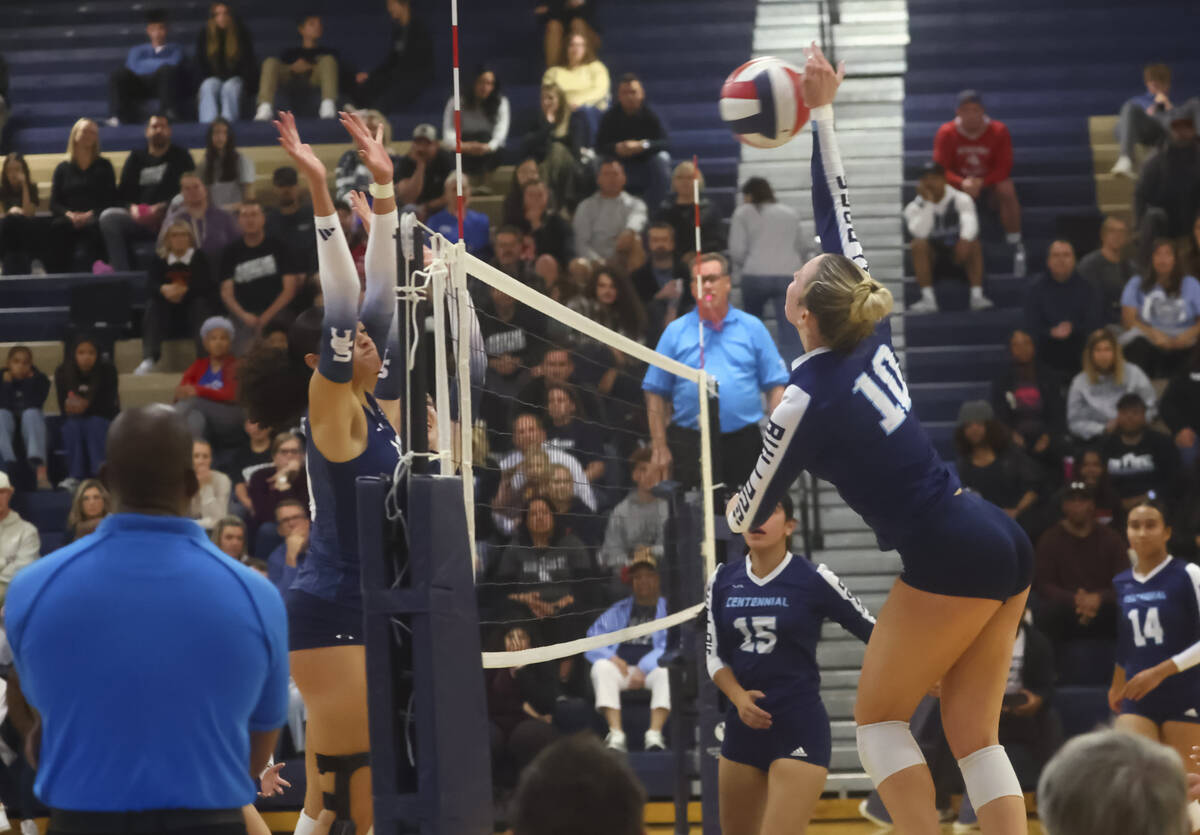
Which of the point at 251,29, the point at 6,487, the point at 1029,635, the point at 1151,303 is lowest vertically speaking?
the point at 1029,635

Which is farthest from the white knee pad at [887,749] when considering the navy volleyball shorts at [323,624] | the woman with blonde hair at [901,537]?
the navy volleyball shorts at [323,624]

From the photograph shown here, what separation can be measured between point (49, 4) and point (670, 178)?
9.21 metres

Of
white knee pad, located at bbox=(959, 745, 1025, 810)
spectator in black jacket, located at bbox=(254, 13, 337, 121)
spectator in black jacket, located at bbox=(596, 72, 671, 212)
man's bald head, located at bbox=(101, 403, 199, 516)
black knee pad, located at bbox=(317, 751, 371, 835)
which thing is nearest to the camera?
man's bald head, located at bbox=(101, 403, 199, 516)

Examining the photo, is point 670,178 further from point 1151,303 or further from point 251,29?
point 251,29

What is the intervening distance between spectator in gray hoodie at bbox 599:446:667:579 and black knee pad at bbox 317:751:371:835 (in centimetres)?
386

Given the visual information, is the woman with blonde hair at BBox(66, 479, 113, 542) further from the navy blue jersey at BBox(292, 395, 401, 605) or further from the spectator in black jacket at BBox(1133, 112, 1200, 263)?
the spectator in black jacket at BBox(1133, 112, 1200, 263)

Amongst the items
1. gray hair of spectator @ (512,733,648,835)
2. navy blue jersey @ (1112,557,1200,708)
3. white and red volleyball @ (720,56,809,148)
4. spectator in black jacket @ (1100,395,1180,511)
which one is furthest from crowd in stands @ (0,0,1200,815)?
gray hair of spectator @ (512,733,648,835)

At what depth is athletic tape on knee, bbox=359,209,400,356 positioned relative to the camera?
479 centimetres

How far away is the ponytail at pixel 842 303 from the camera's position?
15.4 feet

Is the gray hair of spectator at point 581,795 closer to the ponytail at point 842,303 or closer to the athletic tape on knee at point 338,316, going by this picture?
the athletic tape on knee at point 338,316

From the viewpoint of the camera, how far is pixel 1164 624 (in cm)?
865

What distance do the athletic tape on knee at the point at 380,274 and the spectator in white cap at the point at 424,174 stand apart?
28.7 feet

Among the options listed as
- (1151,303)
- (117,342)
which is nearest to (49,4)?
(117,342)

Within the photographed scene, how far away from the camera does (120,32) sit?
18391 millimetres
